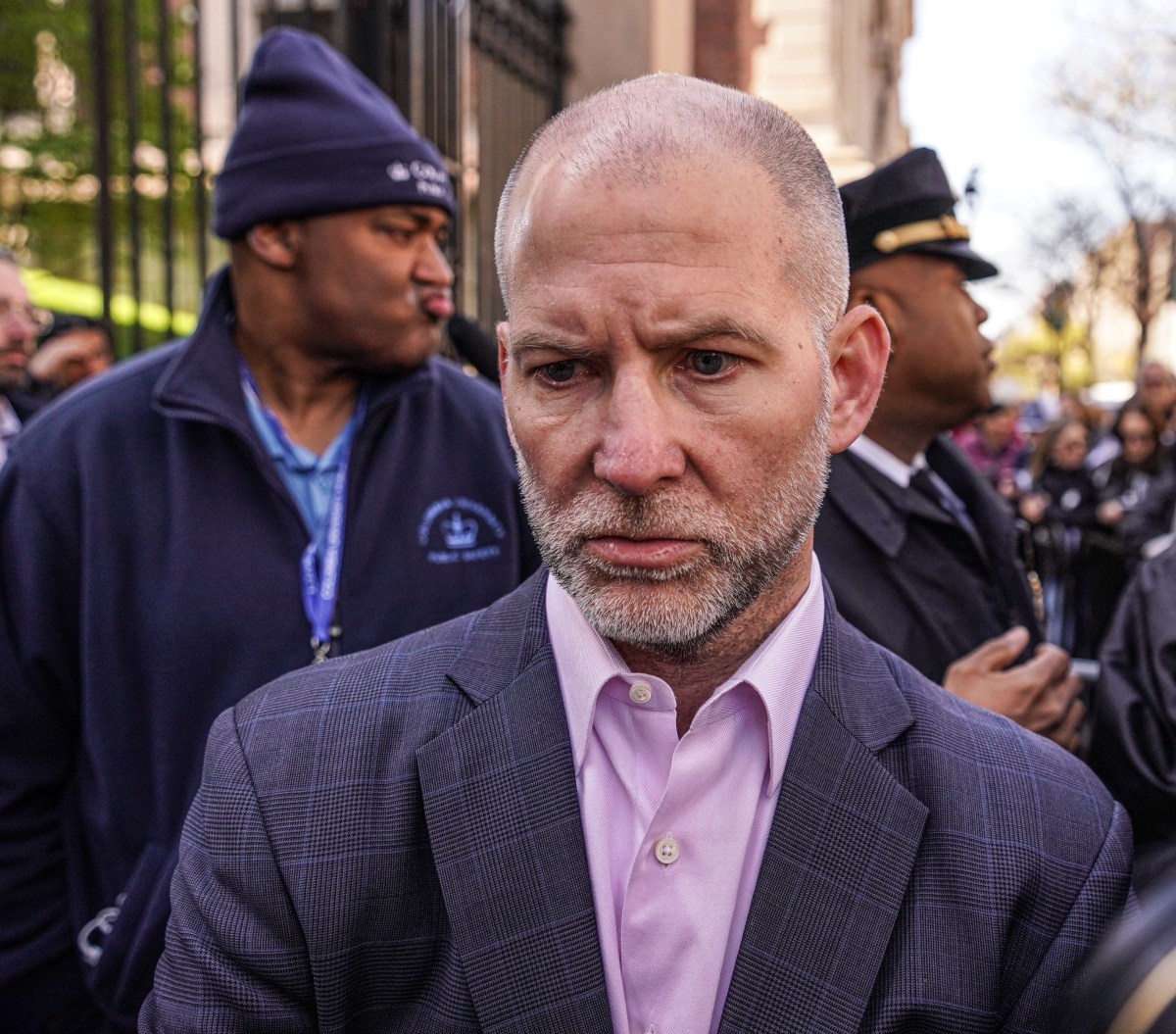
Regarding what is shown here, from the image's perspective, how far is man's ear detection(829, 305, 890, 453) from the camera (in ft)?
5.89

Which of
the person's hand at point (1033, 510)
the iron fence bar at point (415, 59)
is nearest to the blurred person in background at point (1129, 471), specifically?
the person's hand at point (1033, 510)

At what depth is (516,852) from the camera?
165 cm

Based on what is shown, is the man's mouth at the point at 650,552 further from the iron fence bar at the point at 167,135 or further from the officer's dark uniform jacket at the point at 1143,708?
the iron fence bar at the point at 167,135

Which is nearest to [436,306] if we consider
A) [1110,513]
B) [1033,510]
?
[1033,510]

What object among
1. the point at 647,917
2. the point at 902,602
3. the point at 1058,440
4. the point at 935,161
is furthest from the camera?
the point at 1058,440

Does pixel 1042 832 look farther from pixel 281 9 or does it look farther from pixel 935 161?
pixel 281 9

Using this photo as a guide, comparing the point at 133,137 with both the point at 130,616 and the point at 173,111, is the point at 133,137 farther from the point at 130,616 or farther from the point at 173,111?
the point at 173,111

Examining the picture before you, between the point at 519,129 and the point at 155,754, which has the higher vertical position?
the point at 519,129

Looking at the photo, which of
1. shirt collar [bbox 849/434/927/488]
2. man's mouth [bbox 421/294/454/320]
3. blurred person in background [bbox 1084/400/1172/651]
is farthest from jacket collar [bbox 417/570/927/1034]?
blurred person in background [bbox 1084/400/1172/651]

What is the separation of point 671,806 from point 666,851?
6cm

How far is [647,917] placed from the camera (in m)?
1.63

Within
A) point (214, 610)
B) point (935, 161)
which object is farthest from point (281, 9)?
point (214, 610)

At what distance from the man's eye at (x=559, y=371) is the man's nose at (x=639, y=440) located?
0.28ft

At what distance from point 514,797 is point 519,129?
20.5ft
